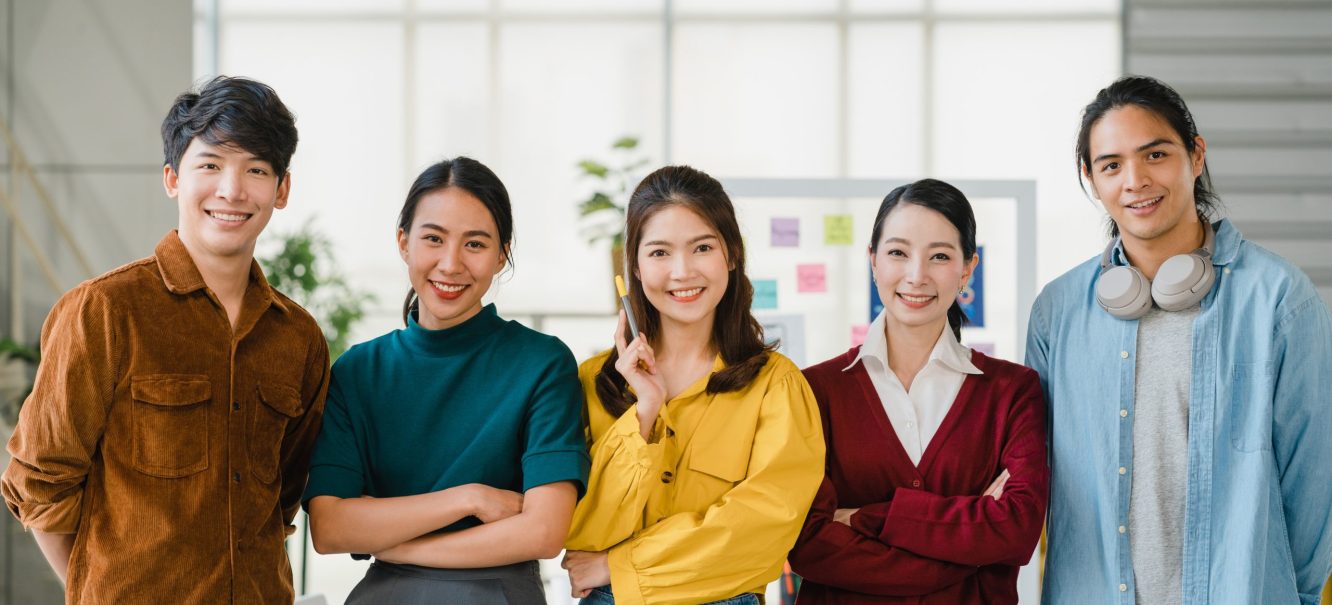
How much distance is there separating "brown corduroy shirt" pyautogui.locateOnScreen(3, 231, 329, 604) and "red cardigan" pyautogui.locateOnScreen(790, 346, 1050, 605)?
3.06ft

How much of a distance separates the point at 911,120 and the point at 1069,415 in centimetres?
337

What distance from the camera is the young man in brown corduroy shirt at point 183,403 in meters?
1.48

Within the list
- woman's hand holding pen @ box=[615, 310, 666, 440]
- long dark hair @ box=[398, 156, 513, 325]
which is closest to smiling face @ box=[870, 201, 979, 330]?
woman's hand holding pen @ box=[615, 310, 666, 440]

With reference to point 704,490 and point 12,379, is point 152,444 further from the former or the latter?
point 12,379

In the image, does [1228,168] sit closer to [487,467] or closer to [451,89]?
[451,89]

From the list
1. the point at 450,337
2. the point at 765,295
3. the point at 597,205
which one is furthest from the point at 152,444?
the point at 597,205

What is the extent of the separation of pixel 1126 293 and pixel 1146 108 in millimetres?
348

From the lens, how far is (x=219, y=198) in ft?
5.22

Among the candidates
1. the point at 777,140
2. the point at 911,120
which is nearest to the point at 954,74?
the point at 911,120

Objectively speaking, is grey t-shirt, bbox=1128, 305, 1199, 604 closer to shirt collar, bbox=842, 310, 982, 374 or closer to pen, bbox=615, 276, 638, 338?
shirt collar, bbox=842, 310, 982, 374

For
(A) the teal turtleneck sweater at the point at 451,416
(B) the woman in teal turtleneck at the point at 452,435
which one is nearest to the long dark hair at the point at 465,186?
(B) the woman in teal turtleneck at the point at 452,435

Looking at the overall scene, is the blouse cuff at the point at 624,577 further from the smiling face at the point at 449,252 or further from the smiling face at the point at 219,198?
the smiling face at the point at 219,198

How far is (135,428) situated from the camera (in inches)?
59.6

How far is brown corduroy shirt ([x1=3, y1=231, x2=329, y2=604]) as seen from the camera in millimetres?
1476
